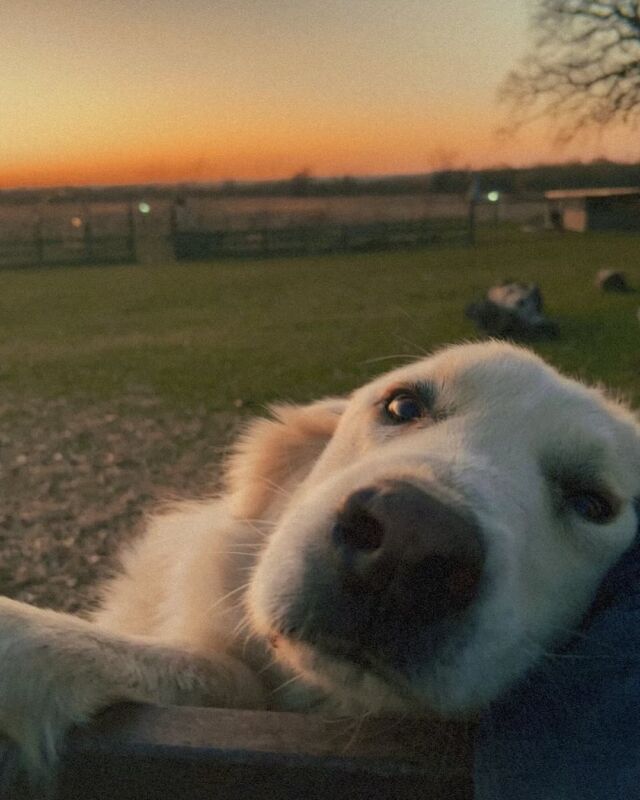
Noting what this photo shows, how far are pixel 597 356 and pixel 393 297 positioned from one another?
7.32 m

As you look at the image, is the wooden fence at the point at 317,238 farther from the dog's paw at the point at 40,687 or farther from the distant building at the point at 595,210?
the dog's paw at the point at 40,687

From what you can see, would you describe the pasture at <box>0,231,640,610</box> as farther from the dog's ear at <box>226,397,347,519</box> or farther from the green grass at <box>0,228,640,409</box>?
the dog's ear at <box>226,397,347,519</box>

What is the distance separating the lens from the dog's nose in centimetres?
138

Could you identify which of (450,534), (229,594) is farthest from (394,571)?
(229,594)

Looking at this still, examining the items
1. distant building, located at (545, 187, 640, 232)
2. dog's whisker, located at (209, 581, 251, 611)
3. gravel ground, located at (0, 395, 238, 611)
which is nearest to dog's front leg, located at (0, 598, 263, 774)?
dog's whisker, located at (209, 581, 251, 611)

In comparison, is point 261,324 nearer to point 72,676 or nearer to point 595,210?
point 72,676

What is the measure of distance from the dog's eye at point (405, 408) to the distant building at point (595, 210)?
4334cm

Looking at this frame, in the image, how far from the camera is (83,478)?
→ 653 centimetres

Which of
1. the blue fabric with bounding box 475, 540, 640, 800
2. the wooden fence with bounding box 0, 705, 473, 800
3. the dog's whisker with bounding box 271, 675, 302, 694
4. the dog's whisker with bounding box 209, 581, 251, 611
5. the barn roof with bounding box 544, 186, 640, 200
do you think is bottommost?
the dog's whisker with bounding box 271, 675, 302, 694

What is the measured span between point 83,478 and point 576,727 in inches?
223

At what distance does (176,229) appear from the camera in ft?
101

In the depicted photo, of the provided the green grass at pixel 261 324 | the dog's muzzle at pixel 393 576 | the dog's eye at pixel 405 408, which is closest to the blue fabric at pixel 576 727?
the dog's muzzle at pixel 393 576

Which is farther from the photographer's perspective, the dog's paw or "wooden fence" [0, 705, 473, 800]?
the dog's paw

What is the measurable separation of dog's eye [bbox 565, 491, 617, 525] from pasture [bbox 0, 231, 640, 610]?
3.54 feet
